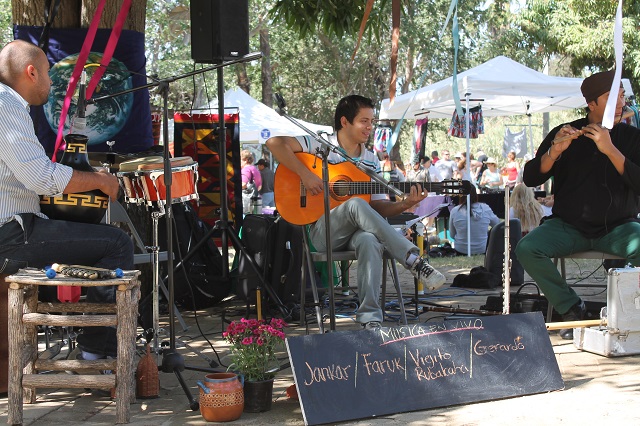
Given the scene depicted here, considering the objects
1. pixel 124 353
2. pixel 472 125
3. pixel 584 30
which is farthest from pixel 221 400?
pixel 584 30

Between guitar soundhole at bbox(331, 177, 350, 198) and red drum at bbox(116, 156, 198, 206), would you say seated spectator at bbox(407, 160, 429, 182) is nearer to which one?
guitar soundhole at bbox(331, 177, 350, 198)

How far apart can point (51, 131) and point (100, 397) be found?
112 inches

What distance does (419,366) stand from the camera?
3680mm

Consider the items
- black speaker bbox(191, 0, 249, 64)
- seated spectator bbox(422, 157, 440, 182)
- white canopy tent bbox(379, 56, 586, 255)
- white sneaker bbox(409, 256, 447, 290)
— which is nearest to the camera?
white sneaker bbox(409, 256, 447, 290)

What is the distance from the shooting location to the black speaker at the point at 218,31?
683 cm

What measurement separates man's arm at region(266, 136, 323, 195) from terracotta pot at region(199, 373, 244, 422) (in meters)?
1.89

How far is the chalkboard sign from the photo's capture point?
3.49 meters

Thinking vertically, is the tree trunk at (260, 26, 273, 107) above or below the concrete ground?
above

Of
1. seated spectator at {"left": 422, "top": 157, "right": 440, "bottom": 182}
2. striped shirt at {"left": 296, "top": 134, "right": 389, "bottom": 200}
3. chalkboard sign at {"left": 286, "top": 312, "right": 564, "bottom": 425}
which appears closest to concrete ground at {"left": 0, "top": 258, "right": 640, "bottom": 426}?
chalkboard sign at {"left": 286, "top": 312, "right": 564, "bottom": 425}

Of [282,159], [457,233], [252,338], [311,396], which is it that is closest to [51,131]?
[282,159]

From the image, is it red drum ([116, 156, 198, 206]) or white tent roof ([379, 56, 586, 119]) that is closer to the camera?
red drum ([116, 156, 198, 206])

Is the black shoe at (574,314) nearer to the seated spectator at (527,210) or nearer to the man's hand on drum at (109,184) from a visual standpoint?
the man's hand on drum at (109,184)

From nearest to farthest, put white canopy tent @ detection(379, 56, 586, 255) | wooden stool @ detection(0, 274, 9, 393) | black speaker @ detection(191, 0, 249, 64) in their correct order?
wooden stool @ detection(0, 274, 9, 393) < black speaker @ detection(191, 0, 249, 64) < white canopy tent @ detection(379, 56, 586, 255)

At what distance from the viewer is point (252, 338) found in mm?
3738
